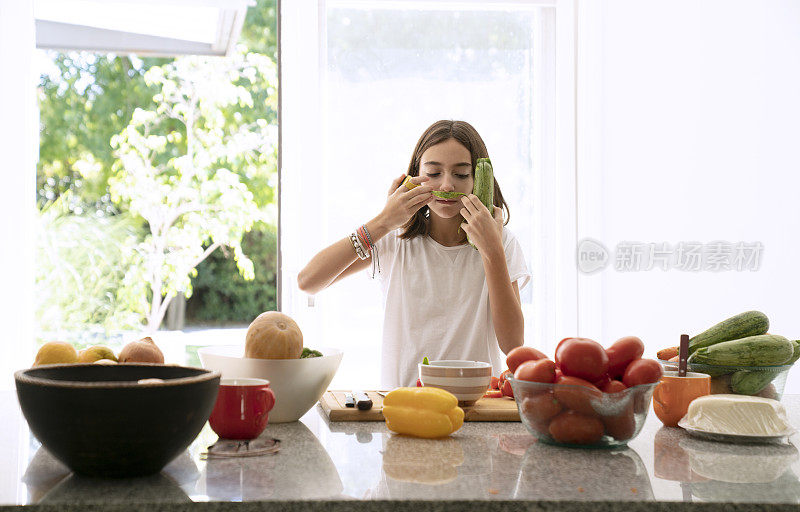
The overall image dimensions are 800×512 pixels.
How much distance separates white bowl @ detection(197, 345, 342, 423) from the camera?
1295 mm

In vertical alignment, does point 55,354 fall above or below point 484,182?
below

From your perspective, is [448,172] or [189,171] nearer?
[448,172]

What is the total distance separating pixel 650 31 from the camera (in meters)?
3.61

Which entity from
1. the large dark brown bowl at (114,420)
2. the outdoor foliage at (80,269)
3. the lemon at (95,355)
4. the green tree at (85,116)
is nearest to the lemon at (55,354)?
the lemon at (95,355)

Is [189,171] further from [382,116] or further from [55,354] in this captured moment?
[55,354]

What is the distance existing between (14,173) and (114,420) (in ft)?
9.71

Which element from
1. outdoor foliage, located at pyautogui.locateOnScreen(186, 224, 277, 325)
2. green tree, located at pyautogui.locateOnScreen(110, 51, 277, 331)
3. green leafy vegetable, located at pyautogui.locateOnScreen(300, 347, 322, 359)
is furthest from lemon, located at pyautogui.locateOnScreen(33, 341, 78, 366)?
outdoor foliage, located at pyautogui.locateOnScreen(186, 224, 277, 325)

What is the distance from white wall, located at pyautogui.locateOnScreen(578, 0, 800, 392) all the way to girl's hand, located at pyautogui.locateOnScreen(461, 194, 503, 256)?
5.36ft

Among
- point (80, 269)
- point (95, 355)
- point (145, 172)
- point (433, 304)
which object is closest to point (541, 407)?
point (95, 355)

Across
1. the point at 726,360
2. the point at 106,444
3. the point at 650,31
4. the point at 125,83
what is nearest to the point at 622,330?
the point at 650,31

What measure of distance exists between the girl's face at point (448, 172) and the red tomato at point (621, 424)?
119cm

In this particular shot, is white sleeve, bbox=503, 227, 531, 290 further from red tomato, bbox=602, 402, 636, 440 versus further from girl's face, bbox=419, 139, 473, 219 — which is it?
red tomato, bbox=602, 402, 636, 440

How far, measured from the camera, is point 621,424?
1.11 m

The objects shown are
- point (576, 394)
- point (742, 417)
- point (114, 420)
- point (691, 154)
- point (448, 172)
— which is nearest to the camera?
point (114, 420)
